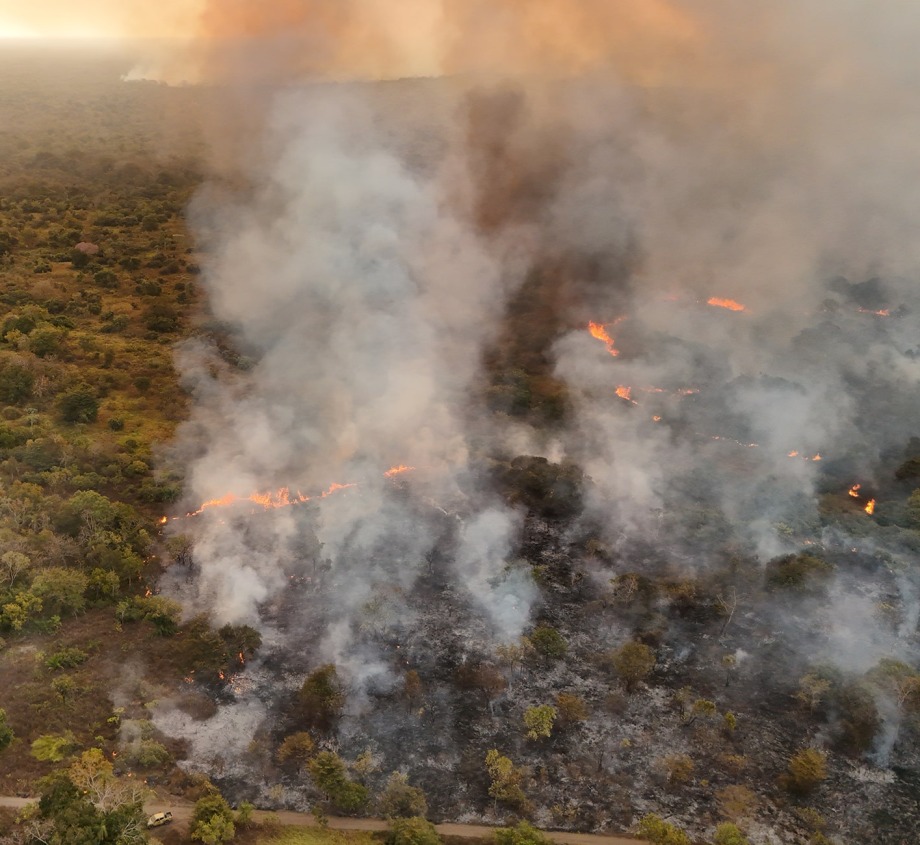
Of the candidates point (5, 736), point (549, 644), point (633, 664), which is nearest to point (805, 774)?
point (633, 664)

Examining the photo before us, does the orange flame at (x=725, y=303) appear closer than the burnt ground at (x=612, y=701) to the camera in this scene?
No

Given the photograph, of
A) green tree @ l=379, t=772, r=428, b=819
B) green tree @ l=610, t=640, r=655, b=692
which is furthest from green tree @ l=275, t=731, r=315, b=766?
green tree @ l=610, t=640, r=655, b=692

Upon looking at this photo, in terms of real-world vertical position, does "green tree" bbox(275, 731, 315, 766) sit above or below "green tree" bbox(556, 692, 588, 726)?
above

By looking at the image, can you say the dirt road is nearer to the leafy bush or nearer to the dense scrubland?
the dense scrubland

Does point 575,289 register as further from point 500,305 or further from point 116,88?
point 116,88

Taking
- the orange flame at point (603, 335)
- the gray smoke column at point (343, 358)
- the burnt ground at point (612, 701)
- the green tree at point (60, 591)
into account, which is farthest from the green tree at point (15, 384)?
the orange flame at point (603, 335)

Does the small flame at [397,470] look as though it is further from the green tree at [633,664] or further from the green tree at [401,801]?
the green tree at [401,801]
